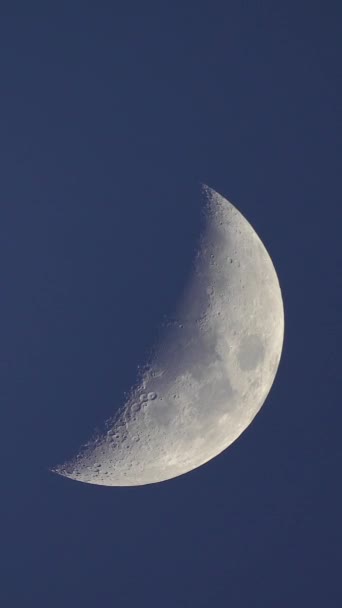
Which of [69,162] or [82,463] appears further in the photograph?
[82,463]

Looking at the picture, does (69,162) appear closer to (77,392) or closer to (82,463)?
(77,392)

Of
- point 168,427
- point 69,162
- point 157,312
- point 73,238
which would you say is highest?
point 69,162

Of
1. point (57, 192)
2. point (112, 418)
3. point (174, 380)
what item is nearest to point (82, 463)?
point (112, 418)

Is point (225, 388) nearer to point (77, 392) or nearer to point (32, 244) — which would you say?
point (77, 392)

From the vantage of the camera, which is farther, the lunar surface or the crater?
the crater

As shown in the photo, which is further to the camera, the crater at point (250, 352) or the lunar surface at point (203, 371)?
the crater at point (250, 352)

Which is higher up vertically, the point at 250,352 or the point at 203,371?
the point at 250,352

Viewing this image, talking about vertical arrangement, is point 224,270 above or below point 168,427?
above

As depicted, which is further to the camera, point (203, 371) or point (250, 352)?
point (250, 352)
